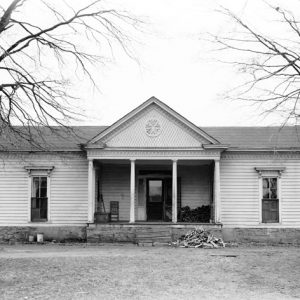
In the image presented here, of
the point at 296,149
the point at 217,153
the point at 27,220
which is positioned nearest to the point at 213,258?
the point at 217,153

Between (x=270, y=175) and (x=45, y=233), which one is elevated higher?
(x=270, y=175)

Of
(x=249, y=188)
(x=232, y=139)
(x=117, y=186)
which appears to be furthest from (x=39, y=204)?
(x=249, y=188)

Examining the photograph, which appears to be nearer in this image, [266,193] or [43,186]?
[266,193]

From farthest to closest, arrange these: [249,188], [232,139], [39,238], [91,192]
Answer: [232,139], [249,188], [39,238], [91,192]

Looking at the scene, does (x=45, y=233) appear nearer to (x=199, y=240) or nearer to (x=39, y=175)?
(x=39, y=175)

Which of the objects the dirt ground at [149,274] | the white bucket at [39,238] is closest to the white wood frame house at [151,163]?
the white bucket at [39,238]

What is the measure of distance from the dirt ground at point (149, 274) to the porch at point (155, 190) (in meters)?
5.51

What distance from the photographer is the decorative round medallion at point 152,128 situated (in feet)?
77.3

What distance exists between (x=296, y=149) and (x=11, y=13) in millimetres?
15597

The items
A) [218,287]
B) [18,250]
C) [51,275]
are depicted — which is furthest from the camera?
[18,250]

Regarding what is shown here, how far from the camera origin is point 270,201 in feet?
79.8

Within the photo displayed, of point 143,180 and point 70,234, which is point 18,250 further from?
point 143,180

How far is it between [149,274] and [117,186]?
1225 cm

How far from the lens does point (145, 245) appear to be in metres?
22.2
